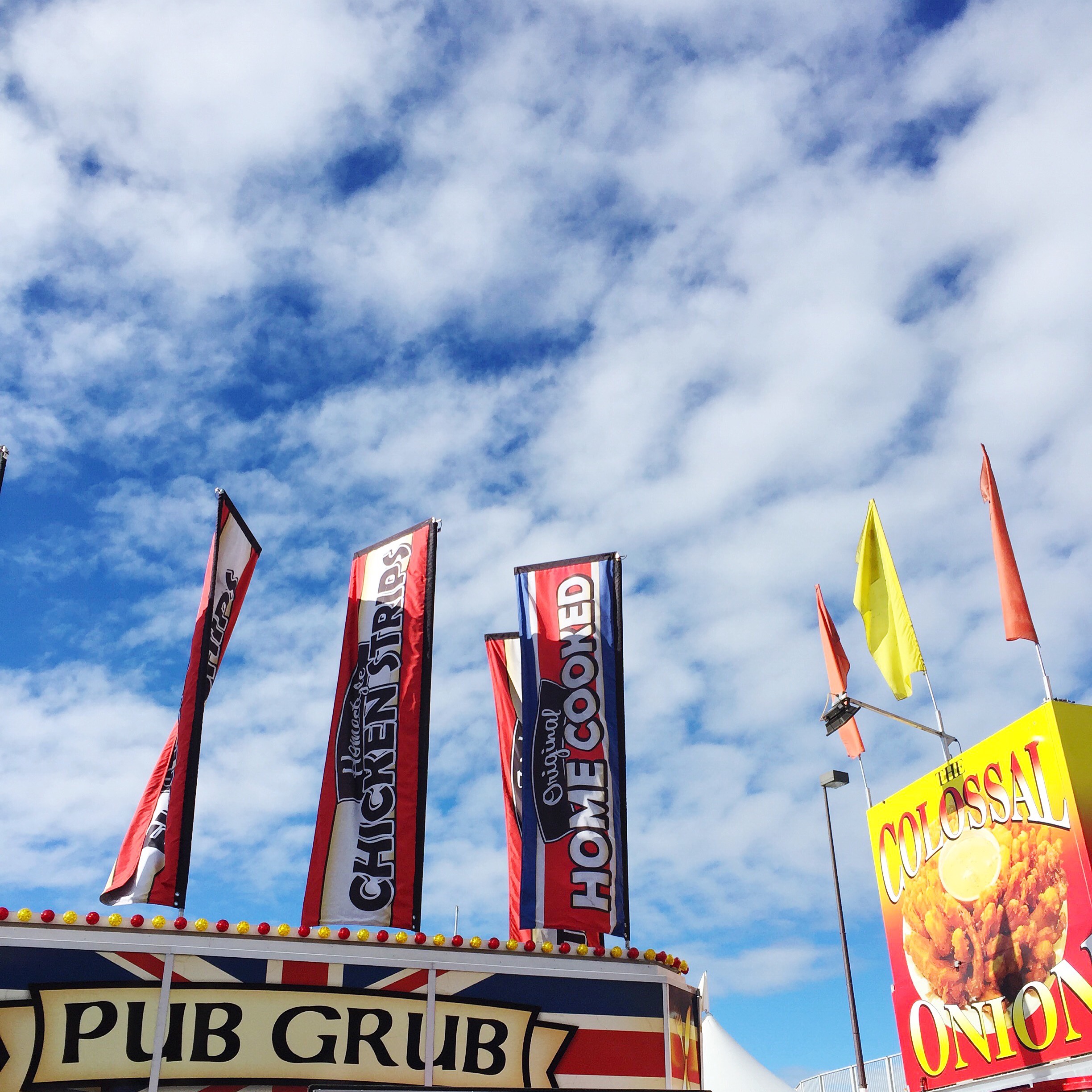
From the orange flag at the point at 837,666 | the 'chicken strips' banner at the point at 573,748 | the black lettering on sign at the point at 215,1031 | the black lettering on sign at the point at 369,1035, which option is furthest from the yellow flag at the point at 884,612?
the black lettering on sign at the point at 215,1031

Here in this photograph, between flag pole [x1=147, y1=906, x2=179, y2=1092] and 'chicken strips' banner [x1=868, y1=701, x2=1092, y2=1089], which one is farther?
'chicken strips' banner [x1=868, y1=701, x2=1092, y2=1089]

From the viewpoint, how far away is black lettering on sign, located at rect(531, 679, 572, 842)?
13.0m

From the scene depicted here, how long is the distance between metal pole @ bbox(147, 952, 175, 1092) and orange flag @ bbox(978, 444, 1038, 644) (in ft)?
42.0

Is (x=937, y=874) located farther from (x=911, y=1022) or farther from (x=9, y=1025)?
(x=9, y=1025)

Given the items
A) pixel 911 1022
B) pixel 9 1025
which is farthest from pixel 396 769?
pixel 911 1022

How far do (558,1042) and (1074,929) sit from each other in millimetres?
7270

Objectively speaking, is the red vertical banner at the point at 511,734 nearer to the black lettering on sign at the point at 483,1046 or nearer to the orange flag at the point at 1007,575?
the black lettering on sign at the point at 483,1046

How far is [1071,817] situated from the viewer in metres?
13.5

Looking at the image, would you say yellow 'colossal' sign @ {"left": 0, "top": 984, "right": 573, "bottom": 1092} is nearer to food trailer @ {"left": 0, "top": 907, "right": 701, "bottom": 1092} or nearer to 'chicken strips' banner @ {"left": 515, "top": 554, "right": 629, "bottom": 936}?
food trailer @ {"left": 0, "top": 907, "right": 701, "bottom": 1092}

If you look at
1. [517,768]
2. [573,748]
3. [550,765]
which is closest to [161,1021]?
[550,765]

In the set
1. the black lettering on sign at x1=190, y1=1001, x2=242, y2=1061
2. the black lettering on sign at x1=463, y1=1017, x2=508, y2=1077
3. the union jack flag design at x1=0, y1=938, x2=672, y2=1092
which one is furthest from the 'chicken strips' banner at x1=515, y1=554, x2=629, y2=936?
the black lettering on sign at x1=190, y1=1001, x2=242, y2=1061

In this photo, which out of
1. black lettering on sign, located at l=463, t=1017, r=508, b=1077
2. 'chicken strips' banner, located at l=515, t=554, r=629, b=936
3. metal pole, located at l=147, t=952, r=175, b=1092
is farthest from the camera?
'chicken strips' banner, located at l=515, t=554, r=629, b=936

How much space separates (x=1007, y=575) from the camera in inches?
648

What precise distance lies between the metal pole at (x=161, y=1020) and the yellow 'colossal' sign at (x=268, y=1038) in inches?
1.6
